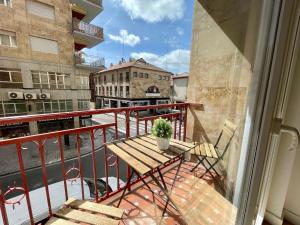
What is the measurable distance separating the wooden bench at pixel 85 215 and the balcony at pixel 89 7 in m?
9.30

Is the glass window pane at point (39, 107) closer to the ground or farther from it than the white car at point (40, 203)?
farther from it

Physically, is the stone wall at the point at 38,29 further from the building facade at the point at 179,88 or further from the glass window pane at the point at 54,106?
the building facade at the point at 179,88

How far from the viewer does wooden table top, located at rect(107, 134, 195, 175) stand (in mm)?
1140

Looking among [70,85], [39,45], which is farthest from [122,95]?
[39,45]

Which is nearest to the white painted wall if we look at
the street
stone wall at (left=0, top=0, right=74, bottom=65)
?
the street

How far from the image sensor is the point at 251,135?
75 cm

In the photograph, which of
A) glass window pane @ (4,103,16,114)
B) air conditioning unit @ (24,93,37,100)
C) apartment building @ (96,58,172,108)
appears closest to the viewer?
glass window pane @ (4,103,16,114)

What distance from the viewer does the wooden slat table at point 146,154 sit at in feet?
3.73

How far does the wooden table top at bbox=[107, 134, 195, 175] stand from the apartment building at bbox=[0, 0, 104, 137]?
28.8 ft

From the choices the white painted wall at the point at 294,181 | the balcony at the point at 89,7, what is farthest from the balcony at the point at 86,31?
the white painted wall at the point at 294,181

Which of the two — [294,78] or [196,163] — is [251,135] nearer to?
[294,78]

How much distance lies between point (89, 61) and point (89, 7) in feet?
9.58

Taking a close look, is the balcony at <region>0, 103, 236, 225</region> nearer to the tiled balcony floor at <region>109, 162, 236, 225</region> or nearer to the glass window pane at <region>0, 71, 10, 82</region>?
the tiled balcony floor at <region>109, 162, 236, 225</region>

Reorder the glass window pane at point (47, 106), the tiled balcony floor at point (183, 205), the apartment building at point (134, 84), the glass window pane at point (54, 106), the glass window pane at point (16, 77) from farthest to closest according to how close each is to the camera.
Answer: the apartment building at point (134, 84), the glass window pane at point (54, 106), the glass window pane at point (47, 106), the glass window pane at point (16, 77), the tiled balcony floor at point (183, 205)
